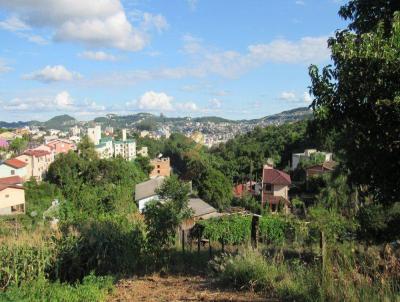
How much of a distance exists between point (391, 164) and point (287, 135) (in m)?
62.1

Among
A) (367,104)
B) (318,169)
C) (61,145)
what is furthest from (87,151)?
(367,104)

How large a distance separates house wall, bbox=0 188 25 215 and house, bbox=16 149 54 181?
18005mm

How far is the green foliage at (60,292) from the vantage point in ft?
14.7

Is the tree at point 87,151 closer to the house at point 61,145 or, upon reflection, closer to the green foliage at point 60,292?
the house at point 61,145

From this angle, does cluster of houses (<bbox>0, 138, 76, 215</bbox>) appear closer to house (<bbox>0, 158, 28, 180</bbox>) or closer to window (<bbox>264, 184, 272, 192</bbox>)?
house (<bbox>0, 158, 28, 180</bbox>)

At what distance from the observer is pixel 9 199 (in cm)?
4031

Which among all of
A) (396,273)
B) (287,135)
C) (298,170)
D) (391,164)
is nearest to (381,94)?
(391,164)

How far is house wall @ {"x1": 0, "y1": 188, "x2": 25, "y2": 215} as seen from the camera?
1576 inches

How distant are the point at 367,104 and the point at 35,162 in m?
61.6

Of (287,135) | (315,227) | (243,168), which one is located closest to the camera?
(315,227)

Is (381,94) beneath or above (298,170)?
above

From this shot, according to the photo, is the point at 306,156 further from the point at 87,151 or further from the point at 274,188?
the point at 87,151

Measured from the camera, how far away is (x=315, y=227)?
9773mm

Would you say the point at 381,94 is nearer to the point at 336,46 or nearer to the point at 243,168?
the point at 336,46
